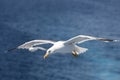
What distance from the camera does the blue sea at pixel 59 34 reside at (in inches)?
3246

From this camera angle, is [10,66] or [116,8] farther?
[116,8]

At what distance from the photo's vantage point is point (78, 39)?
37062 mm

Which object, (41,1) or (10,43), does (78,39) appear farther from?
(41,1)

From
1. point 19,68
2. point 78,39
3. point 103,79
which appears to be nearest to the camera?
point 78,39

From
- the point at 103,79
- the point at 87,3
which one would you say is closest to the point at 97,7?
the point at 87,3

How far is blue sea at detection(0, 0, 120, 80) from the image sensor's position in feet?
270

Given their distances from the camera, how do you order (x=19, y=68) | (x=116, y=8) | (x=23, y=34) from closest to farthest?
1. (x=19, y=68)
2. (x=23, y=34)
3. (x=116, y=8)

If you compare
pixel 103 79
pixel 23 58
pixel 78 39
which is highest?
pixel 78 39

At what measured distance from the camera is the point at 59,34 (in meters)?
97.4

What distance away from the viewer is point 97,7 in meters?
114

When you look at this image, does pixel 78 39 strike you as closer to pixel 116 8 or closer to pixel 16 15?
pixel 16 15

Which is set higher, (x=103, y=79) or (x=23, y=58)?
(x=23, y=58)

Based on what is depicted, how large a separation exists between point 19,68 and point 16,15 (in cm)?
2747

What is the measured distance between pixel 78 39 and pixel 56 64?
47475 millimetres
